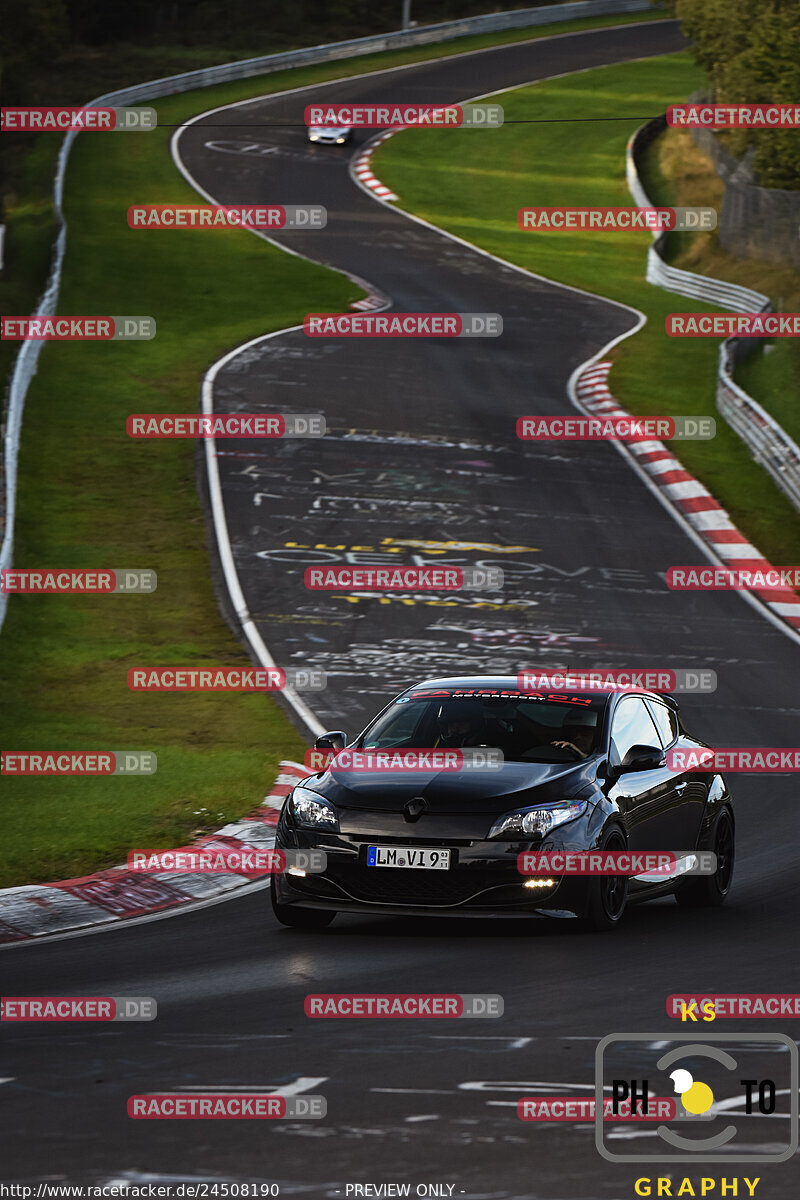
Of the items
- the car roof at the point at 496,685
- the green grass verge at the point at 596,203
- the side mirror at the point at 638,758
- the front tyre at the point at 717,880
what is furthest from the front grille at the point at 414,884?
the green grass verge at the point at 596,203

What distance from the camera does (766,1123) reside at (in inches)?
251

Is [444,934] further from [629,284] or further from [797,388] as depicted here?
[629,284]

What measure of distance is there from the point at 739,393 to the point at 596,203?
25.7 metres

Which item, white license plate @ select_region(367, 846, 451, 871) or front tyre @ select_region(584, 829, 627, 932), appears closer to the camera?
white license plate @ select_region(367, 846, 451, 871)

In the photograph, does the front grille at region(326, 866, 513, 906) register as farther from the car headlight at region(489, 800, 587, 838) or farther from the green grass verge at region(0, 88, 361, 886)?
the green grass verge at region(0, 88, 361, 886)

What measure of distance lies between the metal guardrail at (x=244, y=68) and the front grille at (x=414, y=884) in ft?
55.4

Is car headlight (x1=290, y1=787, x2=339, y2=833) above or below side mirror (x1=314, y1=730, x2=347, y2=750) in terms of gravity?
below

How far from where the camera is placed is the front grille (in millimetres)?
9844

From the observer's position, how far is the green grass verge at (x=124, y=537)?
536 inches

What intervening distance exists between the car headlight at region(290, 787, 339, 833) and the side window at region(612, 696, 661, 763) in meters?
1.77

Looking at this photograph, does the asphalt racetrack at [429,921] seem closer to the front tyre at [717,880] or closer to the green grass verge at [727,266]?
the front tyre at [717,880]

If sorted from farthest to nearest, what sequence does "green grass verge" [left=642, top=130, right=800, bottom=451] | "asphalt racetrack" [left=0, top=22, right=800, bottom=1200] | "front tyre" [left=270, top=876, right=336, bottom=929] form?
"green grass verge" [left=642, top=130, right=800, bottom=451], "front tyre" [left=270, top=876, right=336, bottom=929], "asphalt racetrack" [left=0, top=22, right=800, bottom=1200]

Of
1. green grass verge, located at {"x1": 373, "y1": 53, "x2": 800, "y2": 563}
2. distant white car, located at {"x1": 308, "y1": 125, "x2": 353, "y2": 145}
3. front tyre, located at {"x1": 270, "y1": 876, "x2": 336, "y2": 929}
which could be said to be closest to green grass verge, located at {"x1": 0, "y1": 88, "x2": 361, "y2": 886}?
front tyre, located at {"x1": 270, "y1": 876, "x2": 336, "y2": 929}

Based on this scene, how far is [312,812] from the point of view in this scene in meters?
10.3
